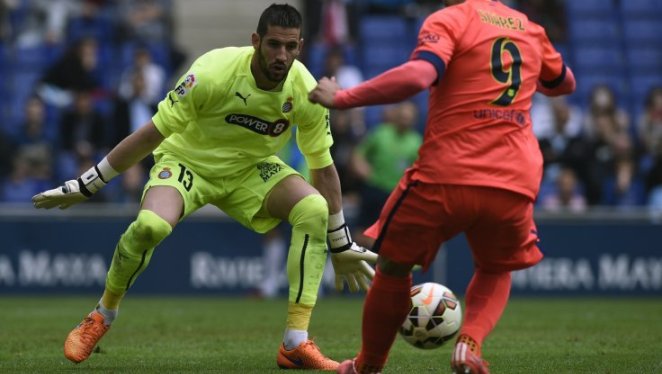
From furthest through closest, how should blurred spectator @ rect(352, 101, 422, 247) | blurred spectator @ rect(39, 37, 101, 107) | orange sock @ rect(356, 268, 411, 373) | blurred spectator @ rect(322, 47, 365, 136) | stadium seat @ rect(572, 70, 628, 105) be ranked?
stadium seat @ rect(572, 70, 628, 105)
blurred spectator @ rect(39, 37, 101, 107)
blurred spectator @ rect(322, 47, 365, 136)
blurred spectator @ rect(352, 101, 422, 247)
orange sock @ rect(356, 268, 411, 373)

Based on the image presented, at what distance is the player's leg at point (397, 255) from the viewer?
5.99 metres

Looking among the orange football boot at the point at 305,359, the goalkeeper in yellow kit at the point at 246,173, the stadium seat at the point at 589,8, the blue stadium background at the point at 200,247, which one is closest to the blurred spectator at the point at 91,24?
the blue stadium background at the point at 200,247

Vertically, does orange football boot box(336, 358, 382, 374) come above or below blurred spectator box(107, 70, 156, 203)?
above

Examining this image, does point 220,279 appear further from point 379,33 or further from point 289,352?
point 289,352

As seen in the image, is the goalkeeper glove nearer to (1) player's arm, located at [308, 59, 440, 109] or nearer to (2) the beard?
(2) the beard

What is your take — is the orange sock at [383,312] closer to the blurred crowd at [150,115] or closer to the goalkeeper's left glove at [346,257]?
the goalkeeper's left glove at [346,257]

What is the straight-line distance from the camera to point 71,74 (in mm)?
16609

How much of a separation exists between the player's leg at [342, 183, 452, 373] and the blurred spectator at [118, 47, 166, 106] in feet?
32.5

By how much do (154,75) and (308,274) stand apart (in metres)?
9.52

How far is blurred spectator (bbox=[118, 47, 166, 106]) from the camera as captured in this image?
1573 centimetres

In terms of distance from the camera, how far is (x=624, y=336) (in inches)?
376

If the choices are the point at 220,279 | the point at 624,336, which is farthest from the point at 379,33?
the point at 624,336

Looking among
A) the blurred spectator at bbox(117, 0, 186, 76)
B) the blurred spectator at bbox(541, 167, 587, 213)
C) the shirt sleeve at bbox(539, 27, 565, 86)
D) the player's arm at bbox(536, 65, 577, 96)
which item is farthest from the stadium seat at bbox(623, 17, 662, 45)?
the shirt sleeve at bbox(539, 27, 565, 86)

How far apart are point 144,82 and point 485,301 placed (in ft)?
33.1
